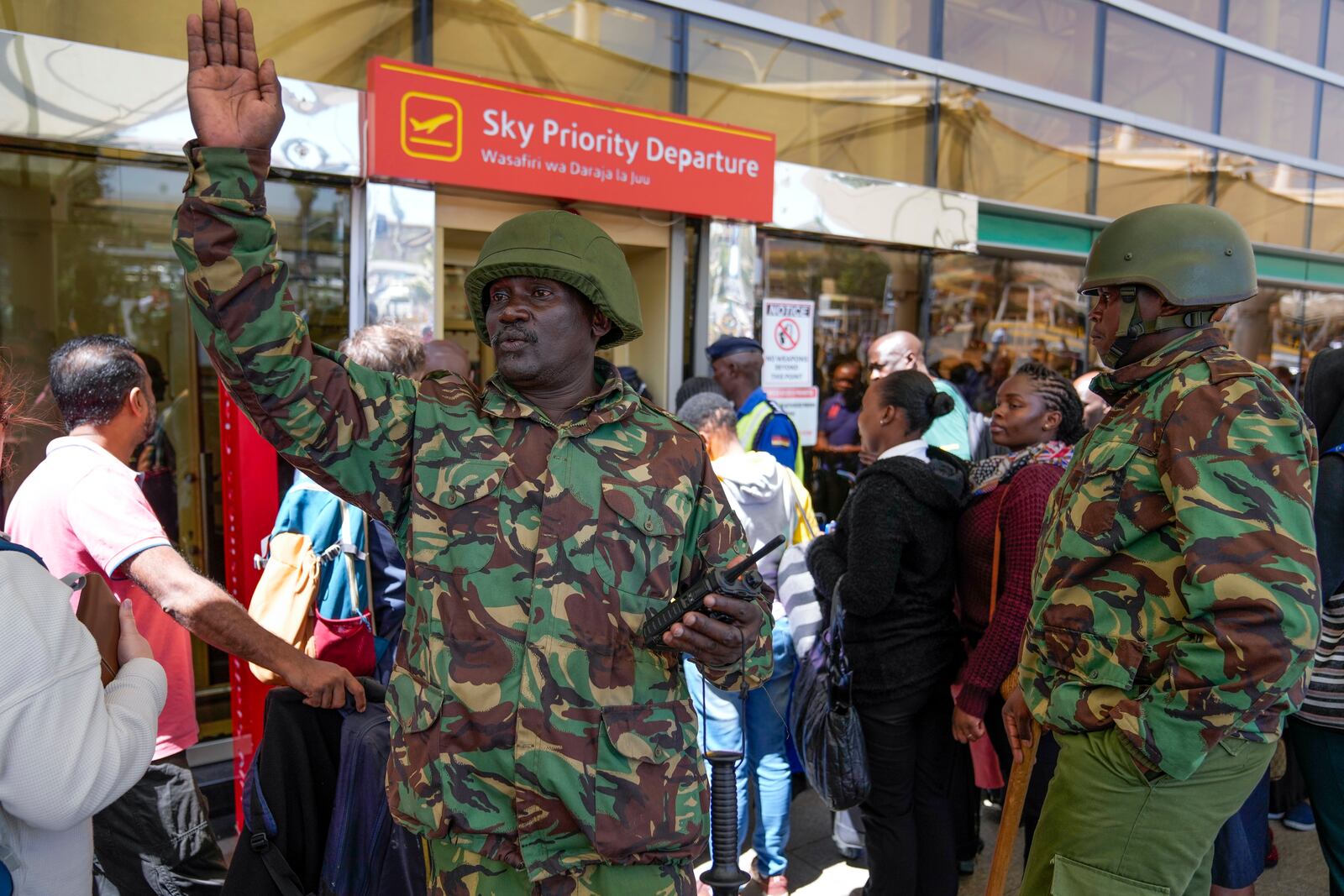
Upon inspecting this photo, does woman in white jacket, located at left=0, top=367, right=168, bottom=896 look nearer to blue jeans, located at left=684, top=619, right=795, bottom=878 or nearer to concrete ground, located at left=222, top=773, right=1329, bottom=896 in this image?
blue jeans, located at left=684, top=619, right=795, bottom=878

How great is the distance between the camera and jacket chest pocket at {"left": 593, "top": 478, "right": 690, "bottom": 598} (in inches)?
66.6

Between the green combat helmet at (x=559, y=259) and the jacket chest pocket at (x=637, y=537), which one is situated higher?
the green combat helmet at (x=559, y=259)

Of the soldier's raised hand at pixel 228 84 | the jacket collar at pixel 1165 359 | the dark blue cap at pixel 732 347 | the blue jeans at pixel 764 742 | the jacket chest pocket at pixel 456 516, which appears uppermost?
the soldier's raised hand at pixel 228 84

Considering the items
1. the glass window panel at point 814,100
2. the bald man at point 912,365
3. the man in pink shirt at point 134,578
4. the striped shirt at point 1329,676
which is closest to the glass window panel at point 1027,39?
the glass window panel at point 814,100

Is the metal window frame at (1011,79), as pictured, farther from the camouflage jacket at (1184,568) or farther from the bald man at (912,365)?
the camouflage jacket at (1184,568)

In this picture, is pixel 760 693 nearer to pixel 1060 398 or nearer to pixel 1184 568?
pixel 1060 398

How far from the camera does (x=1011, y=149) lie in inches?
291

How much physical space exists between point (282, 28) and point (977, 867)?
5099mm

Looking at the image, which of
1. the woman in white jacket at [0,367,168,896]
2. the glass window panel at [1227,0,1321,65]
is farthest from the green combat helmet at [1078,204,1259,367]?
the glass window panel at [1227,0,1321,65]

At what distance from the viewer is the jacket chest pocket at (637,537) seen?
169 cm

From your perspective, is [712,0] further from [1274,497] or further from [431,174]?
[1274,497]

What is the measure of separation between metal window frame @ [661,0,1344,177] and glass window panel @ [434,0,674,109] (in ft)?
0.98

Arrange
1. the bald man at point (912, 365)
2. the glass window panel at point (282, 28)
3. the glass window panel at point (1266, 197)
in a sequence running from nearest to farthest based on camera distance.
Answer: the glass window panel at point (282, 28) → the bald man at point (912, 365) → the glass window panel at point (1266, 197)

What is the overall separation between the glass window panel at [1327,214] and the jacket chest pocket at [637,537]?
11262 mm
